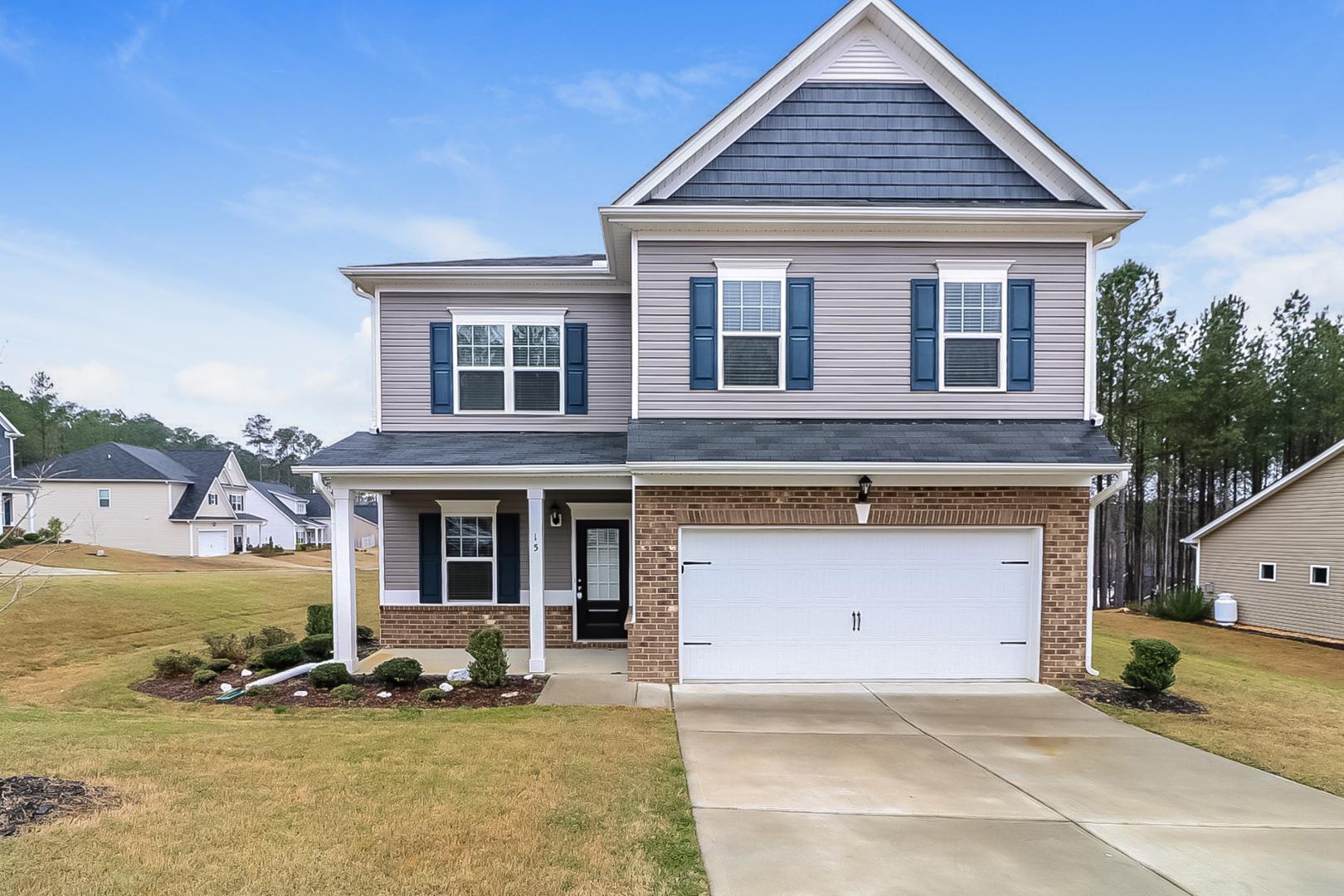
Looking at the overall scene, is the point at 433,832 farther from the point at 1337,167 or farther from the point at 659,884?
the point at 1337,167

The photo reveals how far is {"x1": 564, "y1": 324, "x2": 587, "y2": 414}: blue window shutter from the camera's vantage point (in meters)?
10.9

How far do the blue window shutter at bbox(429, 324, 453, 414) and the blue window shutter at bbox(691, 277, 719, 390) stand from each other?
446cm

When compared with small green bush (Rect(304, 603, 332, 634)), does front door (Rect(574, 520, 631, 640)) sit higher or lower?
higher

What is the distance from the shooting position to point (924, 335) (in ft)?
30.0

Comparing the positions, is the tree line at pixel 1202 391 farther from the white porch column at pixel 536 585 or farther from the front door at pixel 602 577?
the white porch column at pixel 536 585

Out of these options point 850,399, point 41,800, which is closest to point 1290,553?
point 850,399

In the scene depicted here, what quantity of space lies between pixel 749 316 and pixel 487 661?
592cm

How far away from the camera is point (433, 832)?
4320mm

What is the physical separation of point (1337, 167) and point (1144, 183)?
6284mm

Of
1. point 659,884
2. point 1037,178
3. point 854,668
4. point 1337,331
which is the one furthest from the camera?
point 1337,331

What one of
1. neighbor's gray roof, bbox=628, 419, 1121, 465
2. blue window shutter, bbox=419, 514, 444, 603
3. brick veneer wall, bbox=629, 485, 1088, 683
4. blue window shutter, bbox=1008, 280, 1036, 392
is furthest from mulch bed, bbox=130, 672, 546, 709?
blue window shutter, bbox=1008, 280, 1036, 392

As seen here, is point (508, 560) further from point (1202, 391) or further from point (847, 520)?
point (1202, 391)

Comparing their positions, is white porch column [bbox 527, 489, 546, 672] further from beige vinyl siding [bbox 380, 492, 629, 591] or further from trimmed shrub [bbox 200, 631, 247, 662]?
trimmed shrub [bbox 200, 631, 247, 662]

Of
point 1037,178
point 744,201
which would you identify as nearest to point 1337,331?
point 1037,178
